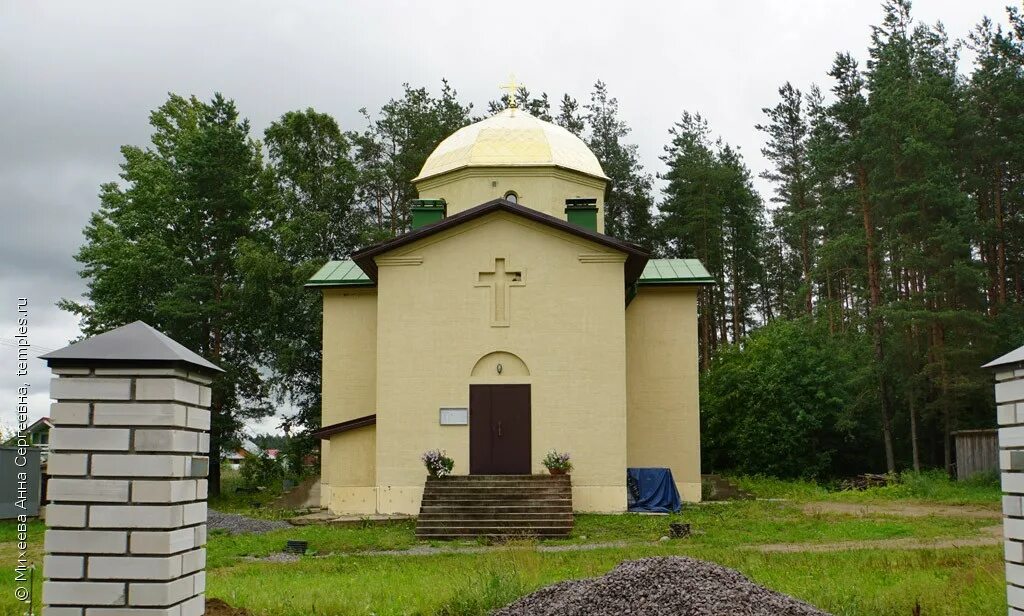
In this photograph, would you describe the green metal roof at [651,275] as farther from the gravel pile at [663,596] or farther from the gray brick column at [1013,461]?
the gray brick column at [1013,461]

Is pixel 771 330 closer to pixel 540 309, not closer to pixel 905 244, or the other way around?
pixel 905 244

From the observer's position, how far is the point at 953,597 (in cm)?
908

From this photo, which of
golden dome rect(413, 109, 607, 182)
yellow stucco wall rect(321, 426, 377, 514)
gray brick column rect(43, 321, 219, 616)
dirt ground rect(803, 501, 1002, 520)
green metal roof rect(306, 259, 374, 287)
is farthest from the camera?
golden dome rect(413, 109, 607, 182)

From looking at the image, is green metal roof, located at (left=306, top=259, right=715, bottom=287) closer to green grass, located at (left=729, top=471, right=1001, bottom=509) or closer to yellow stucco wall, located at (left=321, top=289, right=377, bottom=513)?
yellow stucco wall, located at (left=321, top=289, right=377, bottom=513)

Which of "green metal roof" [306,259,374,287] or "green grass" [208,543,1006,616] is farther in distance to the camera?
"green metal roof" [306,259,374,287]

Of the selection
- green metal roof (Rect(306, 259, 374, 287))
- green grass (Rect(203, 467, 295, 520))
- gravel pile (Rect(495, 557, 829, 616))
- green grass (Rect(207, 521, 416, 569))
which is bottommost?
green grass (Rect(203, 467, 295, 520))

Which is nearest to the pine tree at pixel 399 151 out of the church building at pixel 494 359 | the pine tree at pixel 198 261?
the pine tree at pixel 198 261

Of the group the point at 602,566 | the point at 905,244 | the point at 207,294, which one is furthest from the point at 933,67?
the point at 602,566

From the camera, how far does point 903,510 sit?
2066 cm

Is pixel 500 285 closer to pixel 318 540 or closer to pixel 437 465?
pixel 437 465

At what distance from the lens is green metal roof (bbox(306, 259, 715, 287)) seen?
24406 mm

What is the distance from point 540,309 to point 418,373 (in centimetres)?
307

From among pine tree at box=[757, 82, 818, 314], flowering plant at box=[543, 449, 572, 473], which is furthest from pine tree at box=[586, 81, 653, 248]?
flowering plant at box=[543, 449, 572, 473]

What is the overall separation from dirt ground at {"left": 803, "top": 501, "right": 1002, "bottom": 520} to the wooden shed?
4.93 meters
